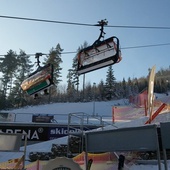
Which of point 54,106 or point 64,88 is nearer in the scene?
point 54,106

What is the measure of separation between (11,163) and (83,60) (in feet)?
12.0

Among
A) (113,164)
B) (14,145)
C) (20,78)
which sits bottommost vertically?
(113,164)

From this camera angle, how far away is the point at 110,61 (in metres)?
6.86

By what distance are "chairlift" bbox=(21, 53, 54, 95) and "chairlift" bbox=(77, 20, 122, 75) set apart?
5.53 feet

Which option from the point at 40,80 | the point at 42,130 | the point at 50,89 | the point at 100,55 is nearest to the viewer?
the point at 100,55

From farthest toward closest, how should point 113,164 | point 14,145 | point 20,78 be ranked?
1. point 20,78
2. point 113,164
3. point 14,145

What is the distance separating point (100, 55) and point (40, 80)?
2904mm

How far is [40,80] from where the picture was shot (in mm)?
9211

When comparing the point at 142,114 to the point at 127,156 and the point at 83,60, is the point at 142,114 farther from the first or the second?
the point at 83,60

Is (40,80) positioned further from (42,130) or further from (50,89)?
(50,89)

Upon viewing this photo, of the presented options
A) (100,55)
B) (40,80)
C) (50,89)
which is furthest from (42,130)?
(50,89)

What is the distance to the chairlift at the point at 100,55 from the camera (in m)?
6.84

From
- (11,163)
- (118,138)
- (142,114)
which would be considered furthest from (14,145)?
(142,114)

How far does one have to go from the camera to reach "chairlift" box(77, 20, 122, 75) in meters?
6.84
